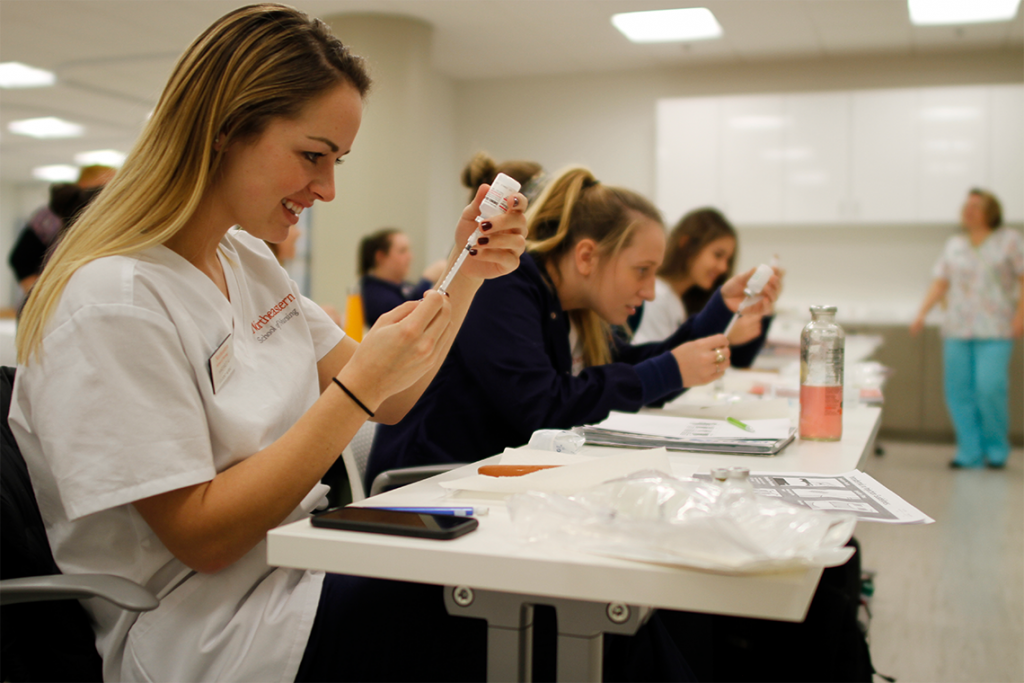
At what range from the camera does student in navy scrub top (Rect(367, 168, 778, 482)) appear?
1.55 metres

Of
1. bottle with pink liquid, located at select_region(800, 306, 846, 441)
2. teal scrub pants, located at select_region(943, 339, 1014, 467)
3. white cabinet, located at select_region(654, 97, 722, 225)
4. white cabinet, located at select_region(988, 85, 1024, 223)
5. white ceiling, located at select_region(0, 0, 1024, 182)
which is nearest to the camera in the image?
bottle with pink liquid, located at select_region(800, 306, 846, 441)

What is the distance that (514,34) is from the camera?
5.57 metres

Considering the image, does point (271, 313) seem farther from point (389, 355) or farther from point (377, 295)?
point (377, 295)

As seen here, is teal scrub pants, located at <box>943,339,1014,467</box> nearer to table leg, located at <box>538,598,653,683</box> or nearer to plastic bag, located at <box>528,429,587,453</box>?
plastic bag, located at <box>528,429,587,453</box>

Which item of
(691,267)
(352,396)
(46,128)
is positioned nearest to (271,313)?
(352,396)

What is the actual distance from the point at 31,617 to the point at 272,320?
1.53ft

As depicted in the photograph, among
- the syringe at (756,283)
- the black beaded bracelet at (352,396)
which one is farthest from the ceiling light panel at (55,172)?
the black beaded bracelet at (352,396)

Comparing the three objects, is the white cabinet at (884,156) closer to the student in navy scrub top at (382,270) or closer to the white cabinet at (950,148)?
the white cabinet at (950,148)

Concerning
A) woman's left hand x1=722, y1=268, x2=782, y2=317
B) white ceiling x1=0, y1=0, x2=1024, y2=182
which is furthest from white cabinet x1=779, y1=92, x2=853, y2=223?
woman's left hand x1=722, y1=268, x2=782, y2=317

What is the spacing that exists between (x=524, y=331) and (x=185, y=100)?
777 millimetres

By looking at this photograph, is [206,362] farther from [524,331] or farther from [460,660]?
[524,331]

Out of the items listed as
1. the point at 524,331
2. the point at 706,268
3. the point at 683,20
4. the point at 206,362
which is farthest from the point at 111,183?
the point at 683,20

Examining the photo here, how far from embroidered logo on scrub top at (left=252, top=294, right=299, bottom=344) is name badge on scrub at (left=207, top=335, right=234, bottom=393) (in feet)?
0.37

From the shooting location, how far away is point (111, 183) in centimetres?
102
